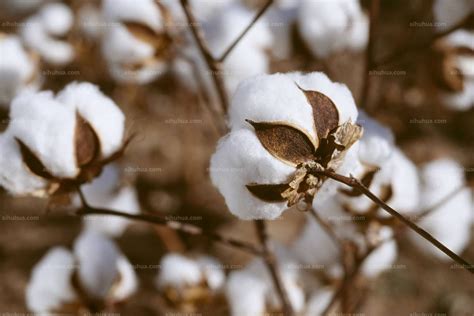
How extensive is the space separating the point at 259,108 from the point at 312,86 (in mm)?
84

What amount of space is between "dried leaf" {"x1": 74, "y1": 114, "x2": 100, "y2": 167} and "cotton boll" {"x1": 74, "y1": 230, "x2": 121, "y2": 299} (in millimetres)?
393

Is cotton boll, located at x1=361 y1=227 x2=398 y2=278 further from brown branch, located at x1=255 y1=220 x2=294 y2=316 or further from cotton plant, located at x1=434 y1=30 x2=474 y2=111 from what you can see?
cotton plant, located at x1=434 y1=30 x2=474 y2=111

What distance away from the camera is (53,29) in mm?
1754

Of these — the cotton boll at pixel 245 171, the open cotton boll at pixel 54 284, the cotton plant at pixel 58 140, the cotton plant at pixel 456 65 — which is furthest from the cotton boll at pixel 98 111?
the cotton plant at pixel 456 65

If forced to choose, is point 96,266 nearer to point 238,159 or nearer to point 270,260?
point 270,260

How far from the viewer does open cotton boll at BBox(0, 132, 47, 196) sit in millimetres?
829

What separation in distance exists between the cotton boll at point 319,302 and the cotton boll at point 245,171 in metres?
0.68

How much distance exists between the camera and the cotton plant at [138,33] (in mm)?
1213

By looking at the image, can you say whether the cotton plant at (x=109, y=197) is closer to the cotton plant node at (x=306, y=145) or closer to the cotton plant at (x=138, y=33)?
the cotton plant at (x=138, y=33)

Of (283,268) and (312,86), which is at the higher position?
Answer: (312,86)

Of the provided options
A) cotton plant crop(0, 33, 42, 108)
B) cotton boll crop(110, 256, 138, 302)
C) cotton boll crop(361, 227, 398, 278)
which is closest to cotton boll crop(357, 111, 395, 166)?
cotton boll crop(361, 227, 398, 278)

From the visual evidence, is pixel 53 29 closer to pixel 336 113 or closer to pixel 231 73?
→ pixel 231 73

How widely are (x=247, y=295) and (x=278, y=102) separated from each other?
70 cm

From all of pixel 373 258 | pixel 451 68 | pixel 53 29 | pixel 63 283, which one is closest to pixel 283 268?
pixel 373 258
